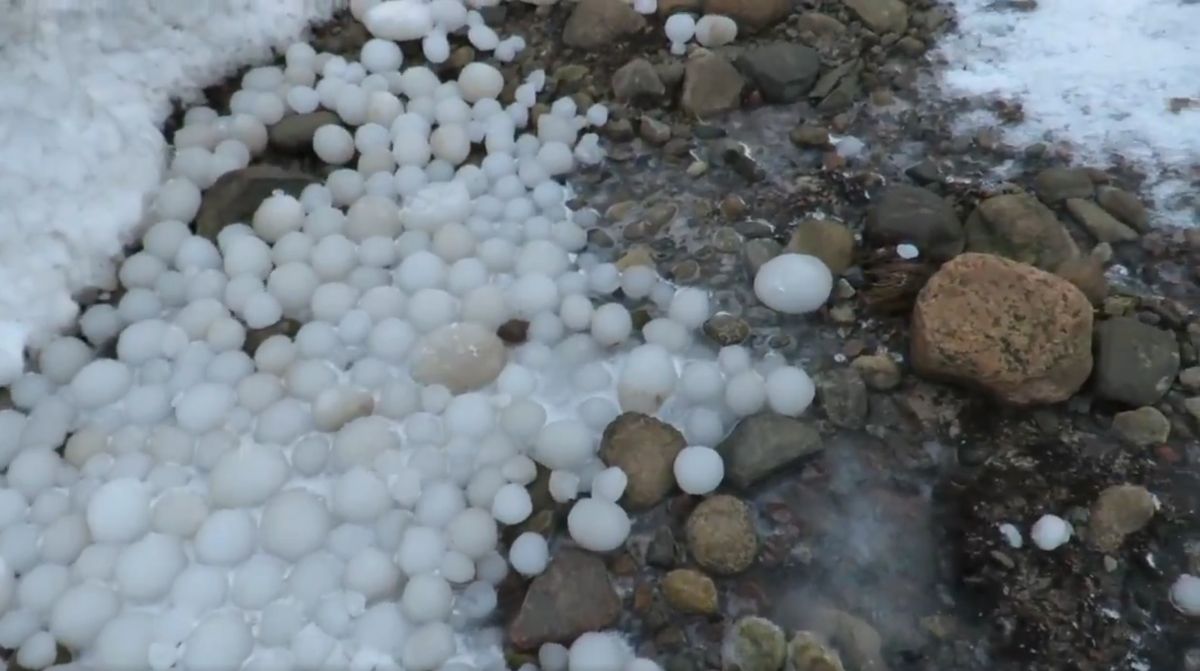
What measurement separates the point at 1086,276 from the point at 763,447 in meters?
0.61

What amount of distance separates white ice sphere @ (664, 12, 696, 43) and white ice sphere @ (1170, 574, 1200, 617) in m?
1.35

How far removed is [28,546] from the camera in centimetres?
156

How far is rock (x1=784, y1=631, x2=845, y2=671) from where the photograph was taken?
141 cm

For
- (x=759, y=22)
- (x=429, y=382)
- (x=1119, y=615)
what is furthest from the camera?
(x=759, y=22)

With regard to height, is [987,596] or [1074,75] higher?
[1074,75]

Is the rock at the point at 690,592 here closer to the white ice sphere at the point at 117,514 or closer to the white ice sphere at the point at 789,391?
the white ice sphere at the point at 789,391

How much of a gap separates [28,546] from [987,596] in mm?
1354

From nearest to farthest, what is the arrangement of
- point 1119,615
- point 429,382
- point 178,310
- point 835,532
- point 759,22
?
point 1119,615 → point 835,532 → point 429,382 → point 178,310 → point 759,22

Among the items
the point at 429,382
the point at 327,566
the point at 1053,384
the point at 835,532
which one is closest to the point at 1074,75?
the point at 1053,384

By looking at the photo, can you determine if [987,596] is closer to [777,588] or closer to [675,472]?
[777,588]

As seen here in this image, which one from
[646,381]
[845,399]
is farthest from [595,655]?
[845,399]

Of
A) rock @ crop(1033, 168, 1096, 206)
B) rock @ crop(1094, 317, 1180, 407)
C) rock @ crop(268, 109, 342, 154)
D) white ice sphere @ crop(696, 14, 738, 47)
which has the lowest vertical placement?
rock @ crop(1094, 317, 1180, 407)

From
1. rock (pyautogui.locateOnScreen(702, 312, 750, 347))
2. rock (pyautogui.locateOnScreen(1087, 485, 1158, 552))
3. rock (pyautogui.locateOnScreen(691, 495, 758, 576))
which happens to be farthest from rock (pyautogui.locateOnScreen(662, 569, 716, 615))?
rock (pyautogui.locateOnScreen(1087, 485, 1158, 552))

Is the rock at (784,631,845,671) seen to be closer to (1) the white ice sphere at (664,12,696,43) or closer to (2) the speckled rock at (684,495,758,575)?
(2) the speckled rock at (684,495,758,575)
